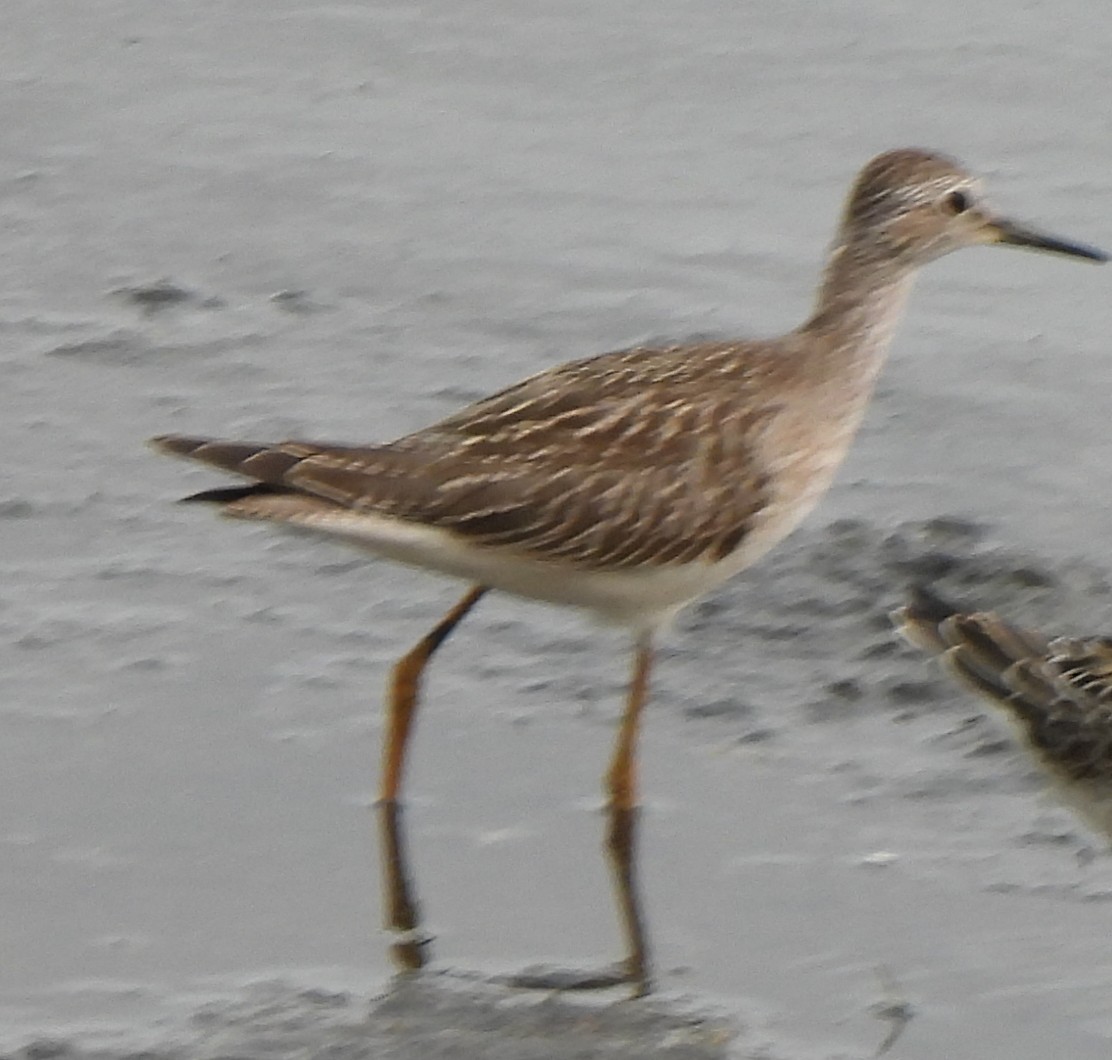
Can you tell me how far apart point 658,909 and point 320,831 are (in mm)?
871

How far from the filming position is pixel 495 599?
888 centimetres

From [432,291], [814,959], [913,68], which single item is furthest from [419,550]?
[913,68]

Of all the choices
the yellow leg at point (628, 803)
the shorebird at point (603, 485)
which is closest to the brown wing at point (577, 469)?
the shorebird at point (603, 485)

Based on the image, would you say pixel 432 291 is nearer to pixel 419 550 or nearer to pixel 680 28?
pixel 680 28

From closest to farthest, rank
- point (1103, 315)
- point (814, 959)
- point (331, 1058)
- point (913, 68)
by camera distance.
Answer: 1. point (331, 1058)
2. point (814, 959)
3. point (1103, 315)
4. point (913, 68)

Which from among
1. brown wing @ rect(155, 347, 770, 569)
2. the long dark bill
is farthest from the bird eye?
brown wing @ rect(155, 347, 770, 569)

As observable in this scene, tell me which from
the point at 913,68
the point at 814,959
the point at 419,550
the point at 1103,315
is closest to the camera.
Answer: the point at 814,959

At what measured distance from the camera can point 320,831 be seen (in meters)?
7.51

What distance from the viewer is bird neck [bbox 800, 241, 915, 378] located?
818 centimetres

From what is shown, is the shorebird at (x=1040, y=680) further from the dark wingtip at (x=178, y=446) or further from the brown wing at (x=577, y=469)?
the dark wingtip at (x=178, y=446)

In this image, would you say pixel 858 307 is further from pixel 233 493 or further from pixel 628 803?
pixel 233 493

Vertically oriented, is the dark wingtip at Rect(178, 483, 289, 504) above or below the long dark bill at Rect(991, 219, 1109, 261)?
below

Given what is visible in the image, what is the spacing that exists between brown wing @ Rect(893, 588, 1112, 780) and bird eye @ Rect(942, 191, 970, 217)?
108cm

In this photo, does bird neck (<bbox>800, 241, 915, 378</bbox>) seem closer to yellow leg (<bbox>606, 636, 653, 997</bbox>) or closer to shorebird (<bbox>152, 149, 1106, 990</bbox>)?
shorebird (<bbox>152, 149, 1106, 990</bbox>)
